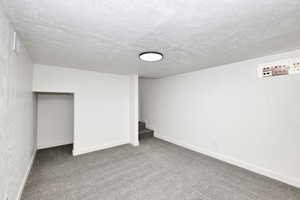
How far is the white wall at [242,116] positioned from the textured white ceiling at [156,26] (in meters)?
0.71

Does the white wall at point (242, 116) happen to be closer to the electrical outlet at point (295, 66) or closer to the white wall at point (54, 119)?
the electrical outlet at point (295, 66)

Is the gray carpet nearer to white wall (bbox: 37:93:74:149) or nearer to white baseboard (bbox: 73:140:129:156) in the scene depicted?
white baseboard (bbox: 73:140:129:156)

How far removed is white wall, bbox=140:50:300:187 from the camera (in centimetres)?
231

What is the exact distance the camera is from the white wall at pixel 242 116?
7.57 feet

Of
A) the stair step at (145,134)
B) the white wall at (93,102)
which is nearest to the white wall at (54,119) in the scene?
the white wall at (93,102)

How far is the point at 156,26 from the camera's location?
4.94ft

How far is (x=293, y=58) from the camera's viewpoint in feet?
7.41

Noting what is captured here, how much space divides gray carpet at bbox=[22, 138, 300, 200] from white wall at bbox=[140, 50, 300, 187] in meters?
0.32

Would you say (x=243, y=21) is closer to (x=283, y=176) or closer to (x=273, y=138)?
(x=273, y=138)

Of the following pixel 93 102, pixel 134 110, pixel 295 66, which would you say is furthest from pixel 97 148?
pixel 295 66

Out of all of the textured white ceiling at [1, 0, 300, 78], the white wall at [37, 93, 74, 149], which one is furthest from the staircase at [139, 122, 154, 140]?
the textured white ceiling at [1, 0, 300, 78]

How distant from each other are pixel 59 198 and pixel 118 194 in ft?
2.82

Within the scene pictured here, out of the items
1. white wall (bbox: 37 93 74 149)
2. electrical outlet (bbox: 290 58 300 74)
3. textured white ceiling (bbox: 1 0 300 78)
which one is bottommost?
white wall (bbox: 37 93 74 149)

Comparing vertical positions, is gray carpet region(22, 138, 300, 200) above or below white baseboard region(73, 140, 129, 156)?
below
